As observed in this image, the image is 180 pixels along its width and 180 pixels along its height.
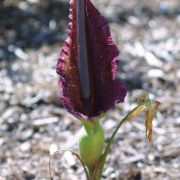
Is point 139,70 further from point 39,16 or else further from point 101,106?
point 101,106

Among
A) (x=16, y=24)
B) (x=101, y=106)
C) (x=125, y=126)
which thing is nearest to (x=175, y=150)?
(x=125, y=126)

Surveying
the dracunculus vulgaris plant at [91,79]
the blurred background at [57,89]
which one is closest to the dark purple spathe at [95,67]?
the dracunculus vulgaris plant at [91,79]

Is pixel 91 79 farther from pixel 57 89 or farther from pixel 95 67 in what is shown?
pixel 57 89

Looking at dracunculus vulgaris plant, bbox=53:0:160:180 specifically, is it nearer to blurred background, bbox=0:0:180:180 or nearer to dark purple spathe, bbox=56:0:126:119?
dark purple spathe, bbox=56:0:126:119

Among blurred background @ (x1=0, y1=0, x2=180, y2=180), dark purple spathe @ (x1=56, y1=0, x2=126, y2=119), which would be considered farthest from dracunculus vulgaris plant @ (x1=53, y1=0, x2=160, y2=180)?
blurred background @ (x1=0, y1=0, x2=180, y2=180)

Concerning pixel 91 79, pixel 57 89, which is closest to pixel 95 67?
pixel 91 79

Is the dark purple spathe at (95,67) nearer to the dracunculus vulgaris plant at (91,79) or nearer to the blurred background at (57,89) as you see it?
the dracunculus vulgaris plant at (91,79)
